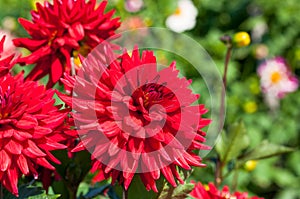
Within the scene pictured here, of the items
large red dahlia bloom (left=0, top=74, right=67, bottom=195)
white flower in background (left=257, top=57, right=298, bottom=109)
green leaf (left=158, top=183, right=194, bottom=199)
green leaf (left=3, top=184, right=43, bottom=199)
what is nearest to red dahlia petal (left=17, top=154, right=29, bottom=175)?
large red dahlia bloom (left=0, top=74, right=67, bottom=195)

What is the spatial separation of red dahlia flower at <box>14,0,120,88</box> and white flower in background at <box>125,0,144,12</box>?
153 centimetres

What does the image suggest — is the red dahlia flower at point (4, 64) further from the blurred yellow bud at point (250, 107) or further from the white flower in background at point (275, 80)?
the white flower in background at point (275, 80)

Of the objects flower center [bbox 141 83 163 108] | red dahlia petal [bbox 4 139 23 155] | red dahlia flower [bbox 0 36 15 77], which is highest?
red dahlia flower [bbox 0 36 15 77]

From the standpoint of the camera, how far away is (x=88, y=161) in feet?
3.02

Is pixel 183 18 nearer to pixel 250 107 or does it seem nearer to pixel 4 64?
pixel 250 107

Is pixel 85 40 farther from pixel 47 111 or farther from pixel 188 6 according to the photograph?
pixel 188 6

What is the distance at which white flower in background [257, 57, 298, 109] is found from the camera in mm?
2625

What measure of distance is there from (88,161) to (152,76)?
0.72 feet

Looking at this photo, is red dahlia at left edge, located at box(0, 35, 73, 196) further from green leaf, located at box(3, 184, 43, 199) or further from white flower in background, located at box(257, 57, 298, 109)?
white flower in background, located at box(257, 57, 298, 109)

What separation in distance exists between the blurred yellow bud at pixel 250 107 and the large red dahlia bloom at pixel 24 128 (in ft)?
5.84

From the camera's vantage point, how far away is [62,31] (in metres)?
0.95

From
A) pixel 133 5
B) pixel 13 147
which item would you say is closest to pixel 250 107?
pixel 133 5

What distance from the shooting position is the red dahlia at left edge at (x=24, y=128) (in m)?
0.73

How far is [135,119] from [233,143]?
0.50 metres
